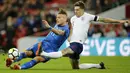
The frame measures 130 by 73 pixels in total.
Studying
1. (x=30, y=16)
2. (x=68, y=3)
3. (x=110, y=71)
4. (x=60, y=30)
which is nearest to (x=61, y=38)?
(x=60, y=30)

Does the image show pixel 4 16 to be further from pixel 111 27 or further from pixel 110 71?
pixel 110 71

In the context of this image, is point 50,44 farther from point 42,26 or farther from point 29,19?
point 42,26

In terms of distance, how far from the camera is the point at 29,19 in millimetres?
25156

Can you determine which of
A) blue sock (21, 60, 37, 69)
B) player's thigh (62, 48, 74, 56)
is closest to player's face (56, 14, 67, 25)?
player's thigh (62, 48, 74, 56)

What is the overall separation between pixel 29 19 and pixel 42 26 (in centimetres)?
93

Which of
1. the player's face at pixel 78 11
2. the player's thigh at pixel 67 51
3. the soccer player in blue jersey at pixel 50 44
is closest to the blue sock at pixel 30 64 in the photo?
the soccer player in blue jersey at pixel 50 44

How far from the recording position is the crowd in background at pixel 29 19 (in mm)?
24612

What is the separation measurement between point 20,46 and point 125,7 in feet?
18.8

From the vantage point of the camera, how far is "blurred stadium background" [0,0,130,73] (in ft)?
74.6

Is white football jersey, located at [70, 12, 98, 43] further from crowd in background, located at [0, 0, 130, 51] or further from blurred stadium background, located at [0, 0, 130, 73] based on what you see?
crowd in background, located at [0, 0, 130, 51]

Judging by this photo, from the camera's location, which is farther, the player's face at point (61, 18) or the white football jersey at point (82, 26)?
the white football jersey at point (82, 26)

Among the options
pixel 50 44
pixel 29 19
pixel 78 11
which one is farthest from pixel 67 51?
pixel 29 19

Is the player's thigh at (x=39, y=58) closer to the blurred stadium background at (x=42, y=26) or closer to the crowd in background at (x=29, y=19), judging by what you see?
the blurred stadium background at (x=42, y=26)

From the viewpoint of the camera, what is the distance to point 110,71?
509 inches
